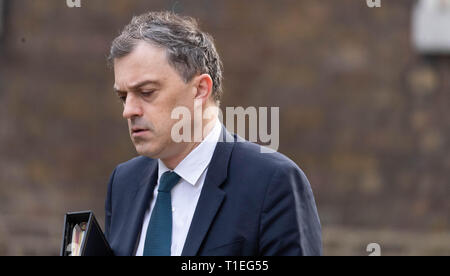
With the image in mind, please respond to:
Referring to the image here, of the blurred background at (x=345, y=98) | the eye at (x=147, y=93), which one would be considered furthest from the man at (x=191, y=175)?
the blurred background at (x=345, y=98)

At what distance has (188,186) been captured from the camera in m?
3.11

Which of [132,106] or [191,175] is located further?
[191,175]

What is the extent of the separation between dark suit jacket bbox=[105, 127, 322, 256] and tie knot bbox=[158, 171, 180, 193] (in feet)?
0.34

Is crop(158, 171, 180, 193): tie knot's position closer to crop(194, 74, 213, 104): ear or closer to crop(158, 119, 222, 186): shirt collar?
crop(158, 119, 222, 186): shirt collar

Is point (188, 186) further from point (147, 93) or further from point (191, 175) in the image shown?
point (147, 93)

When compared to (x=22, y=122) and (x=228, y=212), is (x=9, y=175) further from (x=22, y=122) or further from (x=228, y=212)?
(x=228, y=212)

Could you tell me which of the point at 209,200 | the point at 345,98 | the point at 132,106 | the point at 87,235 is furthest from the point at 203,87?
the point at 345,98

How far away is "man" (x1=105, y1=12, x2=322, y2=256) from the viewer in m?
2.85

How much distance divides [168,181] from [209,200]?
24 centimetres

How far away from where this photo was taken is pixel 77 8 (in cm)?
814

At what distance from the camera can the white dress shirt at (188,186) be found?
3.04 meters

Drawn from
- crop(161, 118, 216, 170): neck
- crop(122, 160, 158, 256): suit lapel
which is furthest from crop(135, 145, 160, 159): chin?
crop(122, 160, 158, 256): suit lapel

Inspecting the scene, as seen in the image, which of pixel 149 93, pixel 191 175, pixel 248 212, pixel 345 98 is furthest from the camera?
pixel 345 98

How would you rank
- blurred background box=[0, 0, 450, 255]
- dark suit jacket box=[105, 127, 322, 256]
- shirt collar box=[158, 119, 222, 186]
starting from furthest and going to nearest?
blurred background box=[0, 0, 450, 255] < shirt collar box=[158, 119, 222, 186] < dark suit jacket box=[105, 127, 322, 256]
